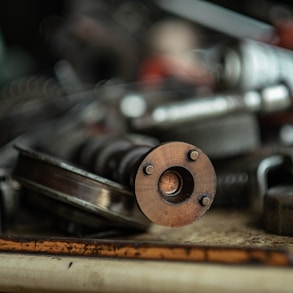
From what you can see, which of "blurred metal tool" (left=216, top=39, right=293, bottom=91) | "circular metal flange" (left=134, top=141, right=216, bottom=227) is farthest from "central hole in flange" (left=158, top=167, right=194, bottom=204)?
"blurred metal tool" (left=216, top=39, right=293, bottom=91)

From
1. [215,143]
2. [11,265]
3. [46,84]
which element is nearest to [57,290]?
[11,265]

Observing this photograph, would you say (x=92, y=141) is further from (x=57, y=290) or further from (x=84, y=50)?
(x=84, y=50)

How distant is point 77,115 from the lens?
3.01 feet

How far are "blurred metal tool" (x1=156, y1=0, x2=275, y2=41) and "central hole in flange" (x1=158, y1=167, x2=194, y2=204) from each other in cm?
108

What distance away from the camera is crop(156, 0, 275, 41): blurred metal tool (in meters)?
1.60

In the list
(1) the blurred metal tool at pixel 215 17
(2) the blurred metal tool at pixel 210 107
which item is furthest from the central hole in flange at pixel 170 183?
(1) the blurred metal tool at pixel 215 17

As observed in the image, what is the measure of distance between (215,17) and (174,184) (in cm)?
137

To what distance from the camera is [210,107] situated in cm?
82

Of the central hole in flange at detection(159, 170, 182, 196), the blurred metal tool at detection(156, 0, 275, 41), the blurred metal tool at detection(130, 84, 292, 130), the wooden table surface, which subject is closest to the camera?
the wooden table surface

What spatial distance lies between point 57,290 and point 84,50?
1312mm

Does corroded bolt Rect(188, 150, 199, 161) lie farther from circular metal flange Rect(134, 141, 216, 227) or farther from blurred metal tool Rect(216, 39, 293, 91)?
blurred metal tool Rect(216, 39, 293, 91)

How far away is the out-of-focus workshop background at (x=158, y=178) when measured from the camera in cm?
43

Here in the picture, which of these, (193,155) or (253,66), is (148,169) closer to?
(193,155)

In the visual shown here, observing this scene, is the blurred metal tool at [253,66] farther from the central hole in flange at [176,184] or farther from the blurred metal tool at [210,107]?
the central hole in flange at [176,184]
